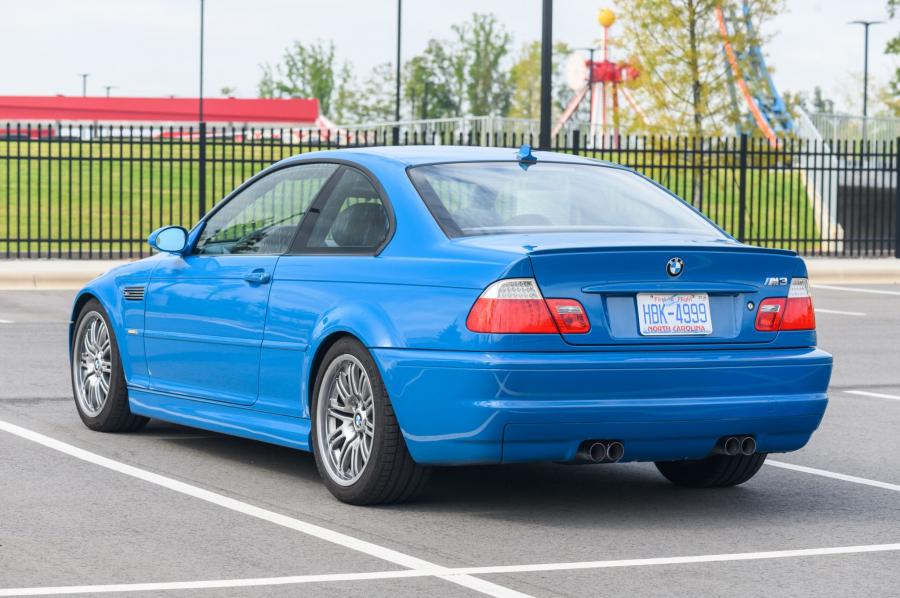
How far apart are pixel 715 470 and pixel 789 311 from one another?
37.6 inches

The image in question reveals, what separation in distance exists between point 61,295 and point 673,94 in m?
20.3

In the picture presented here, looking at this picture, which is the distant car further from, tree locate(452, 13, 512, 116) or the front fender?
tree locate(452, 13, 512, 116)

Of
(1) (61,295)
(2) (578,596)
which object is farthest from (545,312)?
(1) (61,295)

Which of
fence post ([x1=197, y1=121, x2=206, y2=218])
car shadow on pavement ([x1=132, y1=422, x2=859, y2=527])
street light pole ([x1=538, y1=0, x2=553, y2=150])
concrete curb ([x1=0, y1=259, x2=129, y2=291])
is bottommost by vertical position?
car shadow on pavement ([x1=132, y1=422, x2=859, y2=527])

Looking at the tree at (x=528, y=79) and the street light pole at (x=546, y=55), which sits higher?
the tree at (x=528, y=79)

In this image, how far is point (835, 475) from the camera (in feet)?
25.1

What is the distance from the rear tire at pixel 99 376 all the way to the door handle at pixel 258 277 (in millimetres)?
1452

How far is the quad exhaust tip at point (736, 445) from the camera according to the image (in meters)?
6.45

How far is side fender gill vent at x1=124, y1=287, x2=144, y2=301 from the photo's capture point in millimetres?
8211

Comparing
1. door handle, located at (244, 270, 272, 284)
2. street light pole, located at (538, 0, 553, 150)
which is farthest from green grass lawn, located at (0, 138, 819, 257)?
door handle, located at (244, 270, 272, 284)

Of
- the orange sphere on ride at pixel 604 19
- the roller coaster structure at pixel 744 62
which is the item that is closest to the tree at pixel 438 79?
the orange sphere on ride at pixel 604 19

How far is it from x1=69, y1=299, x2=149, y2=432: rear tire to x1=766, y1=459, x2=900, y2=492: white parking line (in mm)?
3329

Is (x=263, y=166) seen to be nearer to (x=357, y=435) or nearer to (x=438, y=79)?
(x=357, y=435)

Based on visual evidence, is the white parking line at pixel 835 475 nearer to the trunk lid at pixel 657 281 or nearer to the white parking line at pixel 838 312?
the trunk lid at pixel 657 281
